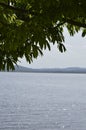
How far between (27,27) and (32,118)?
8515 cm

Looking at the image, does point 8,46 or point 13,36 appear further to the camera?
point 8,46

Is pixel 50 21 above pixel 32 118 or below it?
above

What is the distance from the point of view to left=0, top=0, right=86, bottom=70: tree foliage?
6643 millimetres

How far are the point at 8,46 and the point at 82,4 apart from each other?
7.20ft

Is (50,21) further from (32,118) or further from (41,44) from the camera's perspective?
(32,118)

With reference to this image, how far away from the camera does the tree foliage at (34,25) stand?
6.64 meters

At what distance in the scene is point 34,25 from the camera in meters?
7.27

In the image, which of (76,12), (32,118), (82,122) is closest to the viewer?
(76,12)

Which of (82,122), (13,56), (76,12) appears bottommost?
(82,122)

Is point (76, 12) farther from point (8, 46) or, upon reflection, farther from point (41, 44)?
point (8, 46)

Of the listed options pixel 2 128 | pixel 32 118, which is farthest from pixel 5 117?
pixel 2 128

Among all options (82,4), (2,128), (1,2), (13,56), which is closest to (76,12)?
(82,4)

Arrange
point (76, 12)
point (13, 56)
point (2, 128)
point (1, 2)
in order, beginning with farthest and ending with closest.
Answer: point (2, 128) < point (13, 56) < point (1, 2) < point (76, 12)

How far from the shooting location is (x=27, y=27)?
7.47 meters
